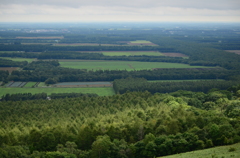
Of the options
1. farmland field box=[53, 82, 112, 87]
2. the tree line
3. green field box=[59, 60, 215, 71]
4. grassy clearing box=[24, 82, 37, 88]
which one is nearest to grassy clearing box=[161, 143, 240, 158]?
Answer: the tree line

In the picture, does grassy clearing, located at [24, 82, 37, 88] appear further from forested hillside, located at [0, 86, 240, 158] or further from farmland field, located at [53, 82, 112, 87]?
forested hillside, located at [0, 86, 240, 158]

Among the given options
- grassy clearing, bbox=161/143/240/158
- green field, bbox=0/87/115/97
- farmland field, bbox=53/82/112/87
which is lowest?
green field, bbox=0/87/115/97

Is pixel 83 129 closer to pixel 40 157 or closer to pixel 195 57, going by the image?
pixel 40 157

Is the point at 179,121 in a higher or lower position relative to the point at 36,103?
higher

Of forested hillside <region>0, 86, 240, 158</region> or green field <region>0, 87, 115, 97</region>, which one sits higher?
forested hillside <region>0, 86, 240, 158</region>

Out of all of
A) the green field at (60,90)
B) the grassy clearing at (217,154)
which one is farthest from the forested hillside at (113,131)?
the green field at (60,90)

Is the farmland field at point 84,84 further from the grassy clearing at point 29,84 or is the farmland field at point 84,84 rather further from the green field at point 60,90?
the grassy clearing at point 29,84

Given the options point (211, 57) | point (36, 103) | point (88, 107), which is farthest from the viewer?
point (211, 57)

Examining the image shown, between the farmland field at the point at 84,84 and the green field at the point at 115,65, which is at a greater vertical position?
the green field at the point at 115,65

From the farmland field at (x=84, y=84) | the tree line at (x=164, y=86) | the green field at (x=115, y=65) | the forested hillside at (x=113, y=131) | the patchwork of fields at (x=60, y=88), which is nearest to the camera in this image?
the forested hillside at (x=113, y=131)

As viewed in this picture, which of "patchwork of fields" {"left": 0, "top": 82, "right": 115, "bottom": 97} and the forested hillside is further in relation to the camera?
"patchwork of fields" {"left": 0, "top": 82, "right": 115, "bottom": 97}

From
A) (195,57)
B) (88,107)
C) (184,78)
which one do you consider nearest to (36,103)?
(88,107)
